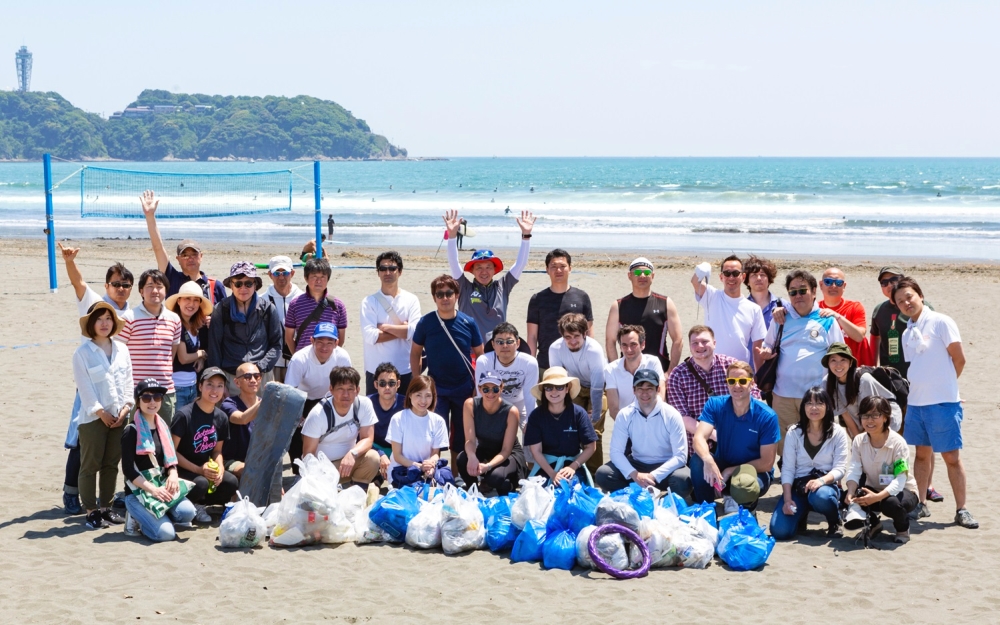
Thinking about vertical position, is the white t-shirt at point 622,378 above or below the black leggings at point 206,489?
above

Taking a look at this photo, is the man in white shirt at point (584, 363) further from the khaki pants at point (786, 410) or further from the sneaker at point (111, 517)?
the sneaker at point (111, 517)

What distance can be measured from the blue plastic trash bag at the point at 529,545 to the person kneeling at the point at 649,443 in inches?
35.7

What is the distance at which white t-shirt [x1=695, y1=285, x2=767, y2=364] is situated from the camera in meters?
7.04

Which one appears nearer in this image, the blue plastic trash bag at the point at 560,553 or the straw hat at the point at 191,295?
the blue plastic trash bag at the point at 560,553

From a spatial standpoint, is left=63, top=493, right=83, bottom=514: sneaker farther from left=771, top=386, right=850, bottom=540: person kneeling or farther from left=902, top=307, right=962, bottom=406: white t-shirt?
left=902, top=307, right=962, bottom=406: white t-shirt

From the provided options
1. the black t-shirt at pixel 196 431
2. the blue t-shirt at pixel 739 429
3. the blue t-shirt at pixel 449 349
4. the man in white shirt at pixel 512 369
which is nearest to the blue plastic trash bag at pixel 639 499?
the blue t-shirt at pixel 739 429

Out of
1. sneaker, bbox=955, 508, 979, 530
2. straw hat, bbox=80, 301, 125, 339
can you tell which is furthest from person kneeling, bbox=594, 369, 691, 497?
straw hat, bbox=80, 301, 125, 339

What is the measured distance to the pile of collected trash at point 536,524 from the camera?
551cm

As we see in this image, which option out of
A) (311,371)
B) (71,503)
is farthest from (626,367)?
(71,503)

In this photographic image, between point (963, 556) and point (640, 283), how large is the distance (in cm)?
280

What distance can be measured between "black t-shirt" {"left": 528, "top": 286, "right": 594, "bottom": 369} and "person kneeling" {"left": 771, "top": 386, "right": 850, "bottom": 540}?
1848 millimetres

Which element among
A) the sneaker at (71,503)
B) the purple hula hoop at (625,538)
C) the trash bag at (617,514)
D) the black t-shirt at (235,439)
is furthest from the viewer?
the black t-shirt at (235,439)

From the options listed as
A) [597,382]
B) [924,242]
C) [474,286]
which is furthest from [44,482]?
[924,242]

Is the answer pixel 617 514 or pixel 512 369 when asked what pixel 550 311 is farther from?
pixel 617 514
